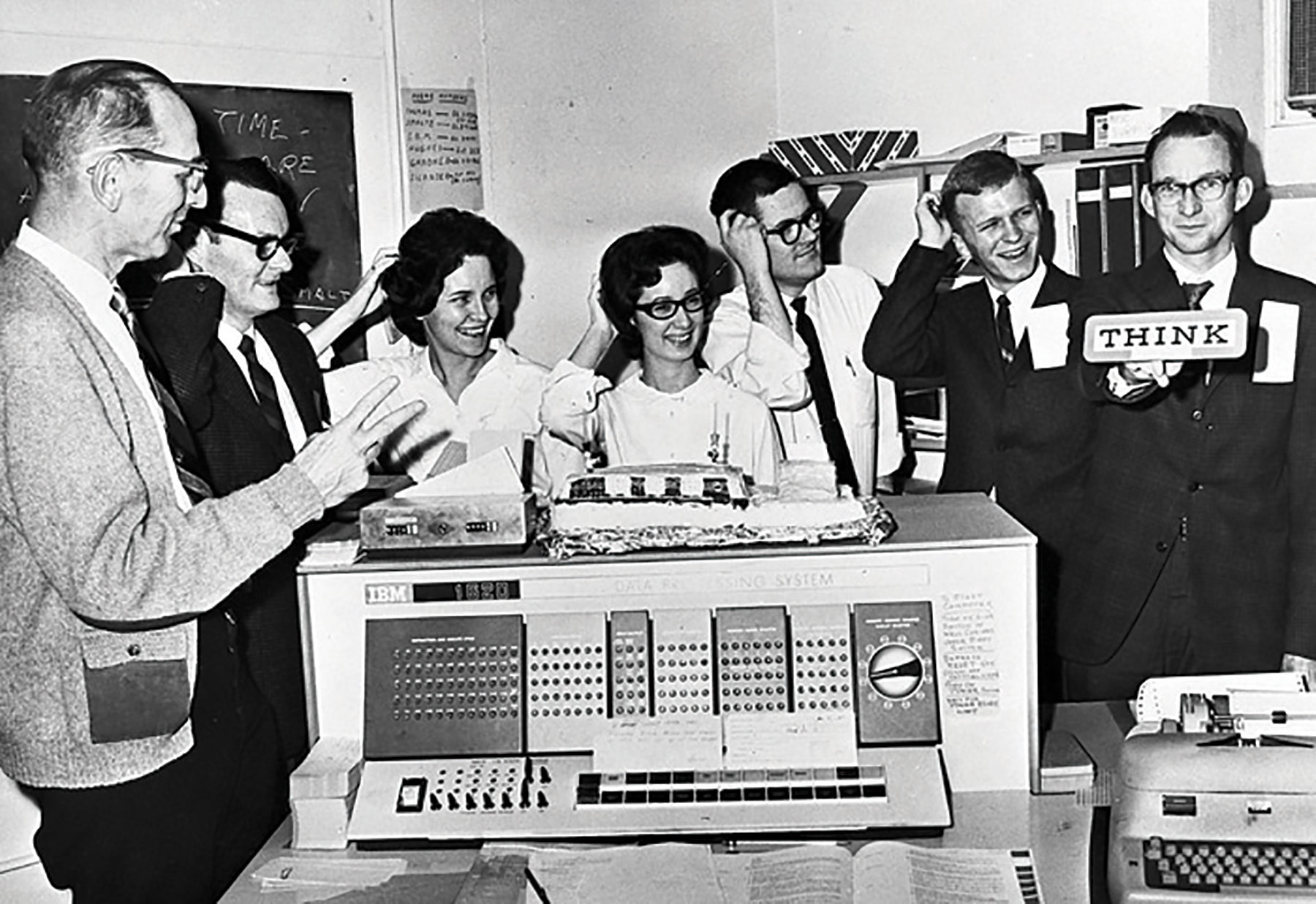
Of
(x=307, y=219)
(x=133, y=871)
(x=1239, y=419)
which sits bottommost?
(x=133, y=871)

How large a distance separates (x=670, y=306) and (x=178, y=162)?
1402 millimetres

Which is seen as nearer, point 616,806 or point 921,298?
point 616,806

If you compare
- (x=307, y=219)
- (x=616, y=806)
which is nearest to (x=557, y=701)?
(x=616, y=806)

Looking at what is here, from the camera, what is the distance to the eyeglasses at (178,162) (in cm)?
194

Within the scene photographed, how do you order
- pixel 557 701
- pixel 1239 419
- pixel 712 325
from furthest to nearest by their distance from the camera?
Result: pixel 712 325 → pixel 1239 419 → pixel 557 701

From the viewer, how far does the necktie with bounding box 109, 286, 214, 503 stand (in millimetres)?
1995

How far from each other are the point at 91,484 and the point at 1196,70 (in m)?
3.02

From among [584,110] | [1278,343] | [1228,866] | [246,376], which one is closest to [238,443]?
[246,376]

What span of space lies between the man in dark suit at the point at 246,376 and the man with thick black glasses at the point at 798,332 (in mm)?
1097

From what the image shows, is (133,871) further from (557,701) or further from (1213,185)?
(1213,185)

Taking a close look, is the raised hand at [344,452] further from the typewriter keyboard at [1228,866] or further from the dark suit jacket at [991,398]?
the dark suit jacket at [991,398]

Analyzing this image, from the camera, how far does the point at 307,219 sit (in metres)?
3.67

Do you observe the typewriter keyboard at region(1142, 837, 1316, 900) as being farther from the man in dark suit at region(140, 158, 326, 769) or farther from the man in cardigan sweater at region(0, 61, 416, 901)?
the man in dark suit at region(140, 158, 326, 769)

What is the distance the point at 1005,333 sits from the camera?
3096 mm
